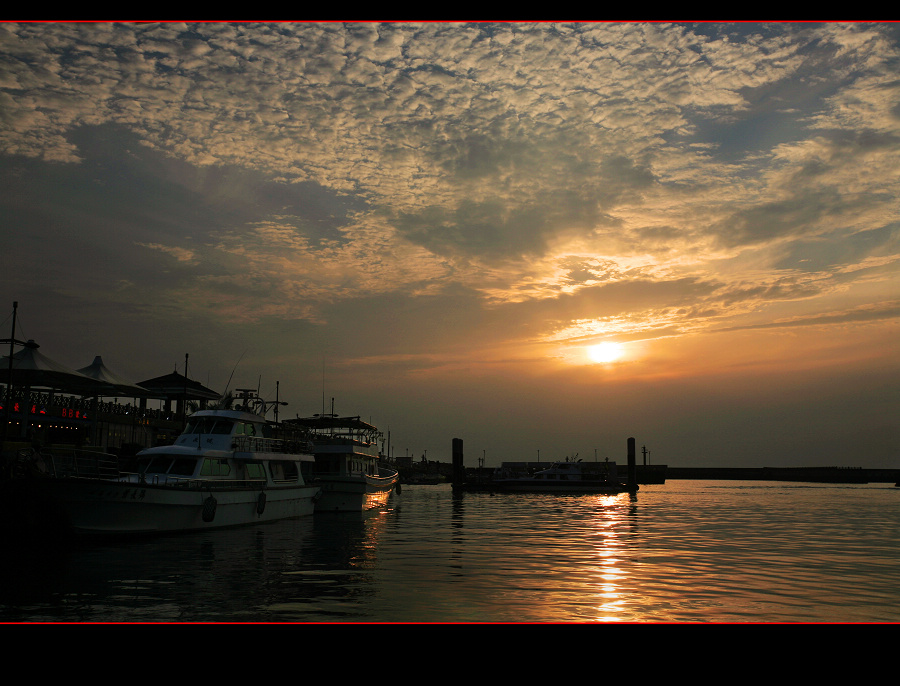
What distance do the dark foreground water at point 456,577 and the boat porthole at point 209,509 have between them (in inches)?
31.3

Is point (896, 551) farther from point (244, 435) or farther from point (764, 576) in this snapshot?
point (244, 435)

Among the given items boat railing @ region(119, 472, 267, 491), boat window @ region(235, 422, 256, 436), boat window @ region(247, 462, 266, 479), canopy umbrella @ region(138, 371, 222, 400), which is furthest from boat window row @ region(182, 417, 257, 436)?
canopy umbrella @ region(138, 371, 222, 400)

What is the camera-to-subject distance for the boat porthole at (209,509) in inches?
1078

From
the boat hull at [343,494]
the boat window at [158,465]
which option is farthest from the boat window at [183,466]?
the boat hull at [343,494]

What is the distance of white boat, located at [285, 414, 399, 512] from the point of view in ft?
133

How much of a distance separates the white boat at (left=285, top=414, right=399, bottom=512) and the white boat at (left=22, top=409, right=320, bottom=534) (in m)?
1.57

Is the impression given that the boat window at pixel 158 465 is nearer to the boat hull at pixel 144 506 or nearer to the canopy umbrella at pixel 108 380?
the boat hull at pixel 144 506

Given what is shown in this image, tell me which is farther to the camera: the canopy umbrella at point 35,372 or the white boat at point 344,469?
the white boat at point 344,469

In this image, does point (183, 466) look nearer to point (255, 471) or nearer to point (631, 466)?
point (255, 471)

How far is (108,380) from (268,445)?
1242cm

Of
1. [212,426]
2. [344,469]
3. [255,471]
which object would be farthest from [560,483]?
[212,426]

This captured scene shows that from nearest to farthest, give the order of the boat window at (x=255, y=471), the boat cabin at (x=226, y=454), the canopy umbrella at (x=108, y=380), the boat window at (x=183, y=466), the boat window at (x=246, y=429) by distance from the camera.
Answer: the boat window at (x=183, y=466), the boat cabin at (x=226, y=454), the boat window at (x=255, y=471), the boat window at (x=246, y=429), the canopy umbrella at (x=108, y=380)
